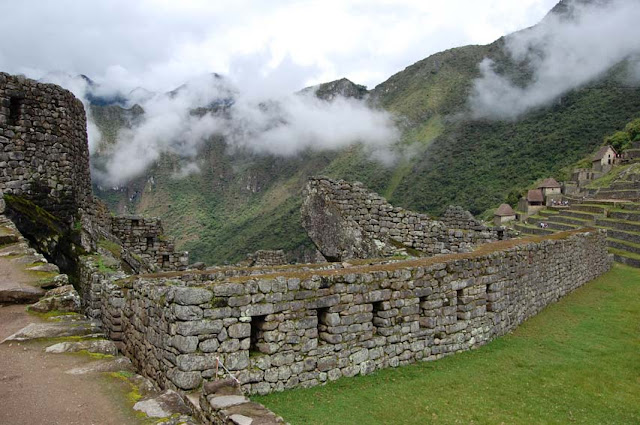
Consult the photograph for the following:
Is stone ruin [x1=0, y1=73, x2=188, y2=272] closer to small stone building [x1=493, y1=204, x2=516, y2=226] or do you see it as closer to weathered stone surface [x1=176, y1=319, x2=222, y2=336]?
weathered stone surface [x1=176, y1=319, x2=222, y2=336]

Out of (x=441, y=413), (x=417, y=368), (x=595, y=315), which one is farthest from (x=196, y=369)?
(x=595, y=315)

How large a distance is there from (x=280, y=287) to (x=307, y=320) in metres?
0.70

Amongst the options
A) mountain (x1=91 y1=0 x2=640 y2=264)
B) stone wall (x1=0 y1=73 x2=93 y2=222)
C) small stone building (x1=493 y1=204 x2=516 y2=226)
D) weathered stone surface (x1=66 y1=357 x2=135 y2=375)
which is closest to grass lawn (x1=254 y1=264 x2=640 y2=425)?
weathered stone surface (x1=66 y1=357 x2=135 y2=375)

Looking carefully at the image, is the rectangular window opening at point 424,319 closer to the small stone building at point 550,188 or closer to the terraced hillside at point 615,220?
the terraced hillside at point 615,220

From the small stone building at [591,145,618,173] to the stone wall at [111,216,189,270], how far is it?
73.4m

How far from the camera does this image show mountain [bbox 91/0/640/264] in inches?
3647

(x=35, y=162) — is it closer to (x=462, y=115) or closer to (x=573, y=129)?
(x=573, y=129)

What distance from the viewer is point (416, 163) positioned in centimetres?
12150

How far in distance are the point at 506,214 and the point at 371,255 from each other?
180ft

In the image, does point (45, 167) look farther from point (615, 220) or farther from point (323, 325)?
point (615, 220)

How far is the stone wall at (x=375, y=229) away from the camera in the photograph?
14.4 m

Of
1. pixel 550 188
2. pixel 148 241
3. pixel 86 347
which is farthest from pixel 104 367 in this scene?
pixel 550 188

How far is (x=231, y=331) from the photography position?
617 centimetres

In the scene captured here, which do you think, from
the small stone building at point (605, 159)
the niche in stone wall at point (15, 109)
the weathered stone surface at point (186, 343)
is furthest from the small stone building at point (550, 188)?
the weathered stone surface at point (186, 343)
